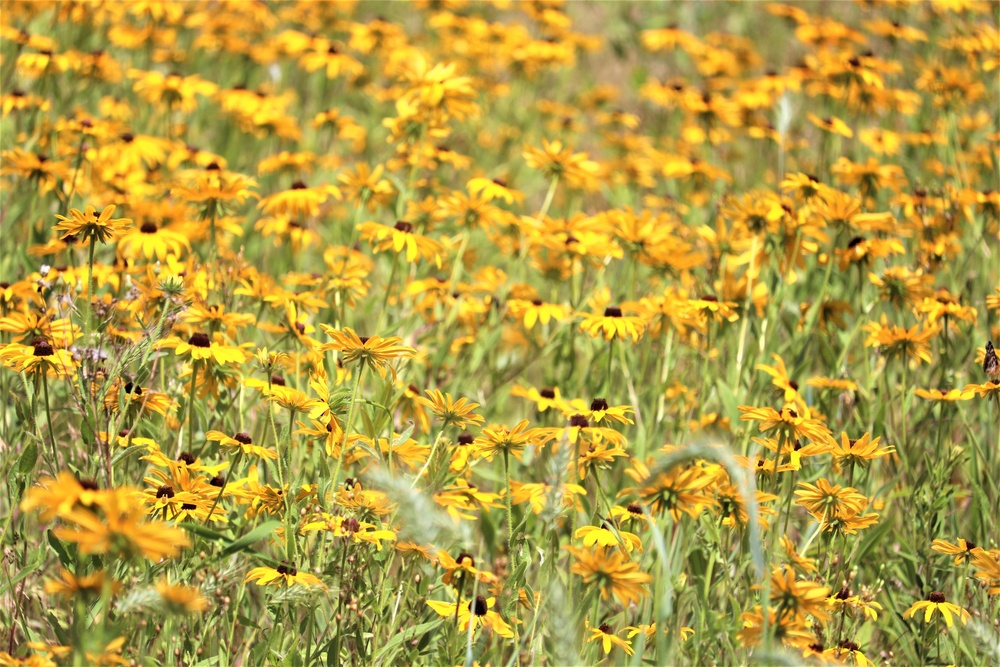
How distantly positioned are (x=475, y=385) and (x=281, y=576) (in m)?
1.85

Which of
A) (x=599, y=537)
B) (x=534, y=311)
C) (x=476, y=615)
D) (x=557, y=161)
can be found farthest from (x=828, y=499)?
(x=557, y=161)

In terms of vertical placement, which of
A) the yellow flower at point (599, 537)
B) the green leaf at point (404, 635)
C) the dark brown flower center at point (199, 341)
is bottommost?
the green leaf at point (404, 635)

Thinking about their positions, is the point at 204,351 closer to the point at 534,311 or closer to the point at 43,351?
the point at 43,351

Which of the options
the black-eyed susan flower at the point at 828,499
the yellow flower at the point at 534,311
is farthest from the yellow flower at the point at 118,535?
the yellow flower at the point at 534,311

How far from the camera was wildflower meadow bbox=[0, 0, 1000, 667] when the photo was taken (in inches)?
89.7

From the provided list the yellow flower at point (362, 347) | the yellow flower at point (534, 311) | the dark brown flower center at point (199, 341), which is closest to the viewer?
the yellow flower at point (362, 347)

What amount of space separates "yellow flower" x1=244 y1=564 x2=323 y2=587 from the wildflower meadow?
24mm

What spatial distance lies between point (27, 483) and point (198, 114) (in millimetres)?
4083

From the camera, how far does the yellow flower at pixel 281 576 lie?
2193 mm

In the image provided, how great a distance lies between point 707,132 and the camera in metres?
5.78

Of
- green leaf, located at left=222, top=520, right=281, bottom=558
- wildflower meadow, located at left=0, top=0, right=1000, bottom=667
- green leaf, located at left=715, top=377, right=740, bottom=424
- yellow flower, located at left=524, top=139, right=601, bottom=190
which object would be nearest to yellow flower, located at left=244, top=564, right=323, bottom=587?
wildflower meadow, located at left=0, top=0, right=1000, bottom=667

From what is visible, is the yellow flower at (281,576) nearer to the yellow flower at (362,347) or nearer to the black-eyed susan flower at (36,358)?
the yellow flower at (362,347)

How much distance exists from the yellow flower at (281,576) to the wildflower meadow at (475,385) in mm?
24

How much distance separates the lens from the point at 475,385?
159 inches
